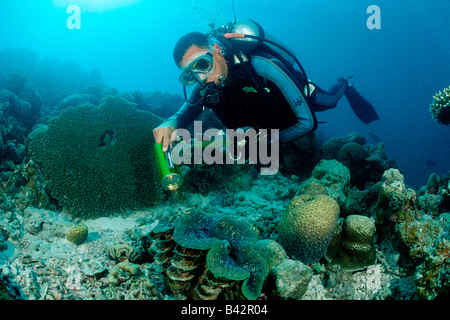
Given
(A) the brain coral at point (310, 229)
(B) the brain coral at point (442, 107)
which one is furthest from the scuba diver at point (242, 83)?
(B) the brain coral at point (442, 107)

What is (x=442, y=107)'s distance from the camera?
4.63 meters

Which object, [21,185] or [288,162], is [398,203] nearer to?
[288,162]

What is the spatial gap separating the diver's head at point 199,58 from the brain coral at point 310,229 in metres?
2.40

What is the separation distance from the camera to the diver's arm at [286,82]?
363cm

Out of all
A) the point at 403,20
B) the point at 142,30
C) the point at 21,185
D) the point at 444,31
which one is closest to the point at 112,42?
the point at 142,30

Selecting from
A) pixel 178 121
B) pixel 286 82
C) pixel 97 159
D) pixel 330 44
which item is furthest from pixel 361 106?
pixel 330 44

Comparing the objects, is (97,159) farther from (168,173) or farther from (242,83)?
(242,83)

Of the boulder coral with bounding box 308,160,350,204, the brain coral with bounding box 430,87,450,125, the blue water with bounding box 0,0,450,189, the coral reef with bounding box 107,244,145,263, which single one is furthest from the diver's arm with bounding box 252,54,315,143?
A: the blue water with bounding box 0,0,450,189

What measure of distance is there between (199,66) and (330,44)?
233 feet

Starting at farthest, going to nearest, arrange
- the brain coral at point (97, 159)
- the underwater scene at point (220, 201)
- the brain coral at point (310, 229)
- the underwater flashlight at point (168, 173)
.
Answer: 1. the brain coral at point (97, 159)
2. the underwater flashlight at point (168, 173)
3. the brain coral at point (310, 229)
4. the underwater scene at point (220, 201)

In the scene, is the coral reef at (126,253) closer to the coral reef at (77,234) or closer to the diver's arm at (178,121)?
the coral reef at (77,234)

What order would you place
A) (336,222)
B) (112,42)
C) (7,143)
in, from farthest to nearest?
(112,42)
(7,143)
(336,222)
